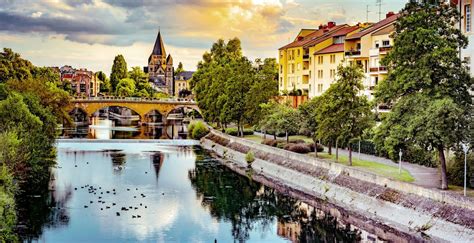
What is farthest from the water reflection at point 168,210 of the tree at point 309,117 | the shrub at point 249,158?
the tree at point 309,117

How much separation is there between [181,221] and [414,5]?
18.0 metres

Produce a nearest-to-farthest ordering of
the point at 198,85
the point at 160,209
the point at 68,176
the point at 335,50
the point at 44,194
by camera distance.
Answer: the point at 160,209, the point at 44,194, the point at 68,176, the point at 335,50, the point at 198,85

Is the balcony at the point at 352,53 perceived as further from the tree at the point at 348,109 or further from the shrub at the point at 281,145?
the tree at the point at 348,109

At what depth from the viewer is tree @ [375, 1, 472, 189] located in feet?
119

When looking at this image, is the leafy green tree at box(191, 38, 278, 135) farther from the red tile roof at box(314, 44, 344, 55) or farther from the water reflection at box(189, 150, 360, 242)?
the water reflection at box(189, 150, 360, 242)

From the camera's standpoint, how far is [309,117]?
5966 cm

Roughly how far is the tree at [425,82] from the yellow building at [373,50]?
2907 cm

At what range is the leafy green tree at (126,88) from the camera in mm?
169337

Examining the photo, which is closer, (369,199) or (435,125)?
(435,125)

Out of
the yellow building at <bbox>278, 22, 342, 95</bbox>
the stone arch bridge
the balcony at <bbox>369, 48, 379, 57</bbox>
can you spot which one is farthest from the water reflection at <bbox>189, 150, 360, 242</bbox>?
the stone arch bridge

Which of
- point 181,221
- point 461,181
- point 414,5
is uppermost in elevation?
point 414,5

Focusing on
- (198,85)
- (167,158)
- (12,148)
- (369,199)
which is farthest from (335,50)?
(12,148)

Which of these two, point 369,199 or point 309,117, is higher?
point 309,117

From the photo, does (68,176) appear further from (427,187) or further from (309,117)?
(427,187)
